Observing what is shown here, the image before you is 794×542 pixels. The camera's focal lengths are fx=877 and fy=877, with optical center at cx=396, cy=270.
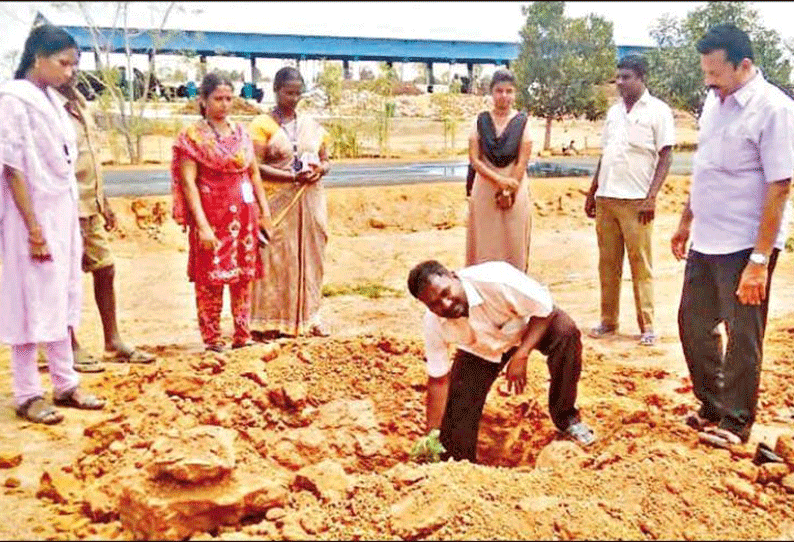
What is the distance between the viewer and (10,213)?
3770mm

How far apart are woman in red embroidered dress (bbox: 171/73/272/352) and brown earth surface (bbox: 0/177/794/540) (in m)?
0.43

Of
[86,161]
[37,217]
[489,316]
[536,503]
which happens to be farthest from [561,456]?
[86,161]

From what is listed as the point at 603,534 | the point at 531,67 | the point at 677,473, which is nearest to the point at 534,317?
the point at 677,473

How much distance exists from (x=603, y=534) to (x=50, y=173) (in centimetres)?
274

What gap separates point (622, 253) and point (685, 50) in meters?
14.7

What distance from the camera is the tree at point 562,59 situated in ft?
65.3

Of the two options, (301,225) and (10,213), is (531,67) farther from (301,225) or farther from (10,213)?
(10,213)

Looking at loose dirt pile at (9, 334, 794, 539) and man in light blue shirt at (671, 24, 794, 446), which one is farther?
man in light blue shirt at (671, 24, 794, 446)

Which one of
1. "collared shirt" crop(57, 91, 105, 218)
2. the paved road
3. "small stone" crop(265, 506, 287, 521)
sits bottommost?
"small stone" crop(265, 506, 287, 521)

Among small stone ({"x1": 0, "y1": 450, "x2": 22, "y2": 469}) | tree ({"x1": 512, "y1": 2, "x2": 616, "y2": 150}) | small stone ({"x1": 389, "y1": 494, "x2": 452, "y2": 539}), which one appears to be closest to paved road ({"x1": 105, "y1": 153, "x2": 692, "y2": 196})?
tree ({"x1": 512, "y1": 2, "x2": 616, "y2": 150})

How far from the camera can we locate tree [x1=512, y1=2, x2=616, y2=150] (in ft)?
65.3

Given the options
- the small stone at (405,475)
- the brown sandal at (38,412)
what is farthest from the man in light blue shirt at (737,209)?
the brown sandal at (38,412)

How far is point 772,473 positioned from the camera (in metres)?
3.09

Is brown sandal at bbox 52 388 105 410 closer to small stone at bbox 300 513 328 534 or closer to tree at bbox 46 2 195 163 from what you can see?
small stone at bbox 300 513 328 534
